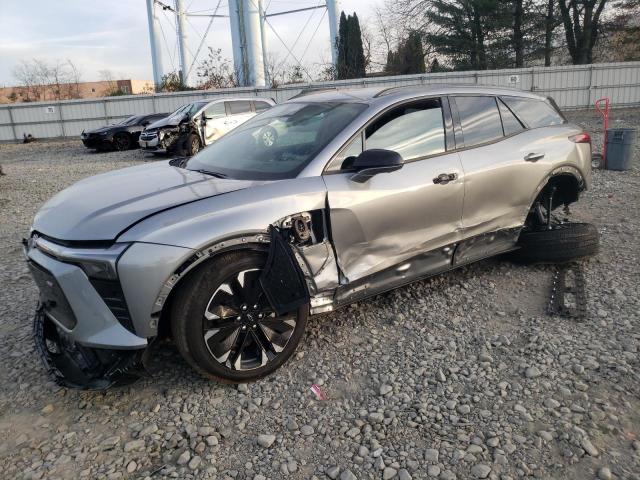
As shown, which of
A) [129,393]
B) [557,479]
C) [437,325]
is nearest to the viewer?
[557,479]

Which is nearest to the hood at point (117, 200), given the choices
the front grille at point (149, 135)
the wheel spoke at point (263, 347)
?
the wheel spoke at point (263, 347)

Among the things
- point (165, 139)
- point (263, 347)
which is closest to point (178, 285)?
point (263, 347)

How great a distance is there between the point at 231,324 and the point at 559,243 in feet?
10.3

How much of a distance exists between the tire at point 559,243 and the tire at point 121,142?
16.4 meters

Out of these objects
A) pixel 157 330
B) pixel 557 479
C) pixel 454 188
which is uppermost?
pixel 454 188

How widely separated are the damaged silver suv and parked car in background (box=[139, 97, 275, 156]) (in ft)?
33.5

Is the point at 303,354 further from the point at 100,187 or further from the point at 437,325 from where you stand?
the point at 100,187

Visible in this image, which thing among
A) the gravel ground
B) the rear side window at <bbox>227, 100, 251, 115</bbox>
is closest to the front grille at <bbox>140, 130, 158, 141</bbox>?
the rear side window at <bbox>227, 100, 251, 115</bbox>

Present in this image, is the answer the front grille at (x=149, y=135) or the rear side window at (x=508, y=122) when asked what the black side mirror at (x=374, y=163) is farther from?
the front grille at (x=149, y=135)

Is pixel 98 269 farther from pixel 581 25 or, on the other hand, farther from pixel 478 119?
pixel 581 25

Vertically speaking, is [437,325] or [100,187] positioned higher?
[100,187]

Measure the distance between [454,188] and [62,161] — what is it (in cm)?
1530

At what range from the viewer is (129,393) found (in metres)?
2.96

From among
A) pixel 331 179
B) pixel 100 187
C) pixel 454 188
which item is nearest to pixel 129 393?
pixel 100 187
